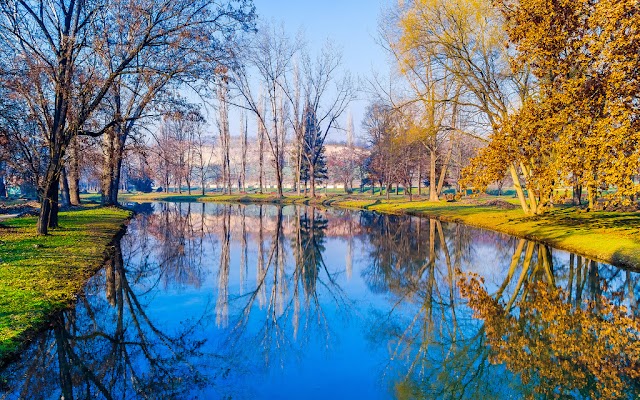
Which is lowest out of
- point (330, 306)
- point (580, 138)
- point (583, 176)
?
point (330, 306)

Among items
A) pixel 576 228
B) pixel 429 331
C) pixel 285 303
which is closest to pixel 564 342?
pixel 429 331

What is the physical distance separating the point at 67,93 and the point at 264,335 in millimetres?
11043

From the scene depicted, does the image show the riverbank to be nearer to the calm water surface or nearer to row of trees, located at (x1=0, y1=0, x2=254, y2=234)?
the calm water surface

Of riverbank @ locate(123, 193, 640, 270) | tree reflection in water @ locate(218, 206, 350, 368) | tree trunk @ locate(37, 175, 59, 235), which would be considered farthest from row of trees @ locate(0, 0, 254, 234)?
riverbank @ locate(123, 193, 640, 270)

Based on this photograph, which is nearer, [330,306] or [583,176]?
[330,306]

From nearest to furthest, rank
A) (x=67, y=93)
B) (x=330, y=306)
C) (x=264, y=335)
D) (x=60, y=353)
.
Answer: (x=60, y=353)
(x=264, y=335)
(x=330, y=306)
(x=67, y=93)

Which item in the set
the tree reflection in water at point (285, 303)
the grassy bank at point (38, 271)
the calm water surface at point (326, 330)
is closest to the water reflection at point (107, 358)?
the calm water surface at point (326, 330)

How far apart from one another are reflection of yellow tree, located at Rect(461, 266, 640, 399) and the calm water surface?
0.04m

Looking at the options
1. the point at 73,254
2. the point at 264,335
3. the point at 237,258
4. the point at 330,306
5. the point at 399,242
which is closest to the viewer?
the point at 264,335

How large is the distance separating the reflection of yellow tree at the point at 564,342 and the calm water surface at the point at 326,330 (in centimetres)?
4

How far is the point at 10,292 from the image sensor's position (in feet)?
26.2

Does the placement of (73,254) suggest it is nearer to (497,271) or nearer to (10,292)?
(10,292)

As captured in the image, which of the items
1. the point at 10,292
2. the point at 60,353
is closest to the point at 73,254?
the point at 10,292

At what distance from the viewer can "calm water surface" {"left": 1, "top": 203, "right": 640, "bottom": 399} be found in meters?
5.72
